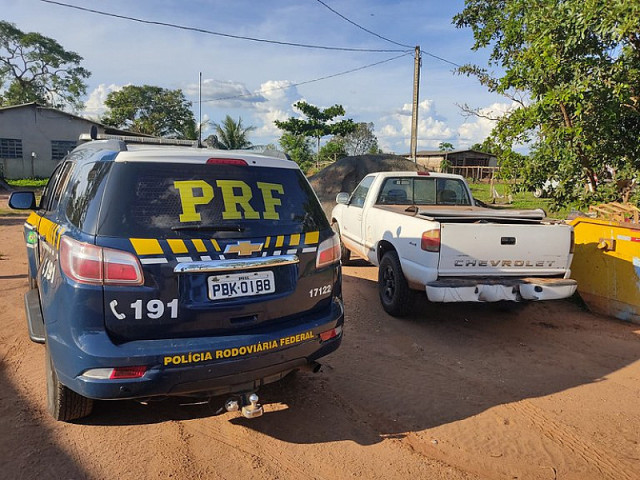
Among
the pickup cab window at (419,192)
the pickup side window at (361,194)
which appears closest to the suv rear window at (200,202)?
the pickup cab window at (419,192)

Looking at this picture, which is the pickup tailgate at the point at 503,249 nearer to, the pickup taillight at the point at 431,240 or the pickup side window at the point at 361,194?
the pickup taillight at the point at 431,240

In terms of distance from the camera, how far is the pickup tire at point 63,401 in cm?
272

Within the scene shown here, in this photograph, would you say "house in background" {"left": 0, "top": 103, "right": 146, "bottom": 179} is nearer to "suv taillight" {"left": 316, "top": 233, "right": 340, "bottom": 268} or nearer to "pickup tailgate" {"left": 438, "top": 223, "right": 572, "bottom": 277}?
"pickup tailgate" {"left": 438, "top": 223, "right": 572, "bottom": 277}

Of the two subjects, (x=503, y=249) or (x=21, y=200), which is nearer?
(x=21, y=200)

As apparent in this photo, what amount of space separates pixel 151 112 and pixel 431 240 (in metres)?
40.5

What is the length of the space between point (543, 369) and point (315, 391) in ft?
7.02

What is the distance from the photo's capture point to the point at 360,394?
350cm

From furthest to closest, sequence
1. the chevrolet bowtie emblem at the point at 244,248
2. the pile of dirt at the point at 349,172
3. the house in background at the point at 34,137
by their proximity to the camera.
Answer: the house in background at the point at 34,137, the pile of dirt at the point at 349,172, the chevrolet bowtie emblem at the point at 244,248

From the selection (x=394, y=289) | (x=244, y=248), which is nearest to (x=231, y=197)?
(x=244, y=248)

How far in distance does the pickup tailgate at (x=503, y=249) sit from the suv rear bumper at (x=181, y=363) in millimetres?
2375

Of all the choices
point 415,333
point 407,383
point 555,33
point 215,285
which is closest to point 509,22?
point 555,33

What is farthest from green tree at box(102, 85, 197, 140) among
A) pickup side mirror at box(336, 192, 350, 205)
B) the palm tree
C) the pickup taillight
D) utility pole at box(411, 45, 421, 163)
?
the pickup taillight

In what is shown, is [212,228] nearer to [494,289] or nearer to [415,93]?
[494,289]

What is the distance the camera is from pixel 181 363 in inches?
92.9
